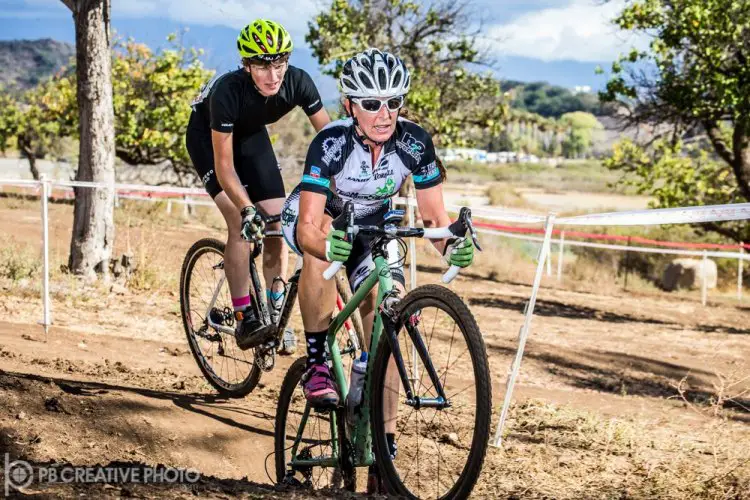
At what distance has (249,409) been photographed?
19.7 feet

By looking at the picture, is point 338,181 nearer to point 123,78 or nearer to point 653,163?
point 653,163

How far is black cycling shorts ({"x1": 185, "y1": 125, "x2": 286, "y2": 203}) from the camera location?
18.5 ft

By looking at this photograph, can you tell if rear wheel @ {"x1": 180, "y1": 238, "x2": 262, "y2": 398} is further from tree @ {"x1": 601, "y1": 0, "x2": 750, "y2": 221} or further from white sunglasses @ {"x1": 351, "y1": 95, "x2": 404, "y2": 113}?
tree @ {"x1": 601, "y1": 0, "x2": 750, "y2": 221}

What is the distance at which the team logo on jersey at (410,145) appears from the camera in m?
4.11

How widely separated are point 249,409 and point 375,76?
9.98ft

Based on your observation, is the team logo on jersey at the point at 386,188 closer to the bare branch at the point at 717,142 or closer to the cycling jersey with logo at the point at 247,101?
the cycling jersey with logo at the point at 247,101

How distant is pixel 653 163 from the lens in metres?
17.4

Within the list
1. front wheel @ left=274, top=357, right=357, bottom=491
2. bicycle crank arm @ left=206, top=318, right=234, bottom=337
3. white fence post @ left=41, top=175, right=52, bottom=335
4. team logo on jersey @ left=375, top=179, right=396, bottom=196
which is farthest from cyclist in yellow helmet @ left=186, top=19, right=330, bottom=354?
white fence post @ left=41, top=175, right=52, bottom=335

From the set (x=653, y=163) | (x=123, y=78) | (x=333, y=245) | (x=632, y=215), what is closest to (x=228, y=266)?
(x=333, y=245)

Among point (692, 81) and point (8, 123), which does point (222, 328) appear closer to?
point (692, 81)

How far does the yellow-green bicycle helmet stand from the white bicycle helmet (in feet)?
4.58

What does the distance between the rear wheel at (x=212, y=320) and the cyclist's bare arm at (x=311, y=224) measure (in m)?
2.14

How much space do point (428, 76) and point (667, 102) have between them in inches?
378

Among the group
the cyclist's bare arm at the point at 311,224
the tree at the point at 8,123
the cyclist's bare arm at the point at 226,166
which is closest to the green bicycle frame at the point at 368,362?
the cyclist's bare arm at the point at 311,224
